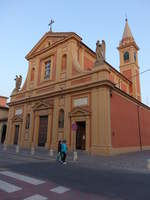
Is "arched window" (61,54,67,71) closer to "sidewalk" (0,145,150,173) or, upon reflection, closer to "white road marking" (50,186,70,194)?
"sidewalk" (0,145,150,173)

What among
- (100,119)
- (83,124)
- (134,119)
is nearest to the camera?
(100,119)

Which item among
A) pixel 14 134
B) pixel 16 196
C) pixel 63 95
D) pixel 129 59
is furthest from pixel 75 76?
pixel 129 59

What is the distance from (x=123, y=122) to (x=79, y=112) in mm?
4698

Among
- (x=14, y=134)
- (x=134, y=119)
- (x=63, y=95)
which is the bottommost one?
(x=14, y=134)

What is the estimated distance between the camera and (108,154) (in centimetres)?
1312

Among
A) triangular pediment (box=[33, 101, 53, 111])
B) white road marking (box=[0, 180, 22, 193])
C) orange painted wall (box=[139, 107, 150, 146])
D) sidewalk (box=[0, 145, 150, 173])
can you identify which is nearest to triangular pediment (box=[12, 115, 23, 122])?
triangular pediment (box=[33, 101, 53, 111])

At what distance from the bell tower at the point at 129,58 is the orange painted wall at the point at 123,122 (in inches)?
461

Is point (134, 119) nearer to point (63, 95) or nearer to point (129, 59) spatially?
point (63, 95)

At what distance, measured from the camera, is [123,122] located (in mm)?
16812

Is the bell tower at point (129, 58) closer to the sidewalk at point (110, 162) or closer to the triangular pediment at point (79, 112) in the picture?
the triangular pediment at point (79, 112)

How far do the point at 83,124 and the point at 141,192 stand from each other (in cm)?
1170

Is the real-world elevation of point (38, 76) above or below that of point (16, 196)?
above

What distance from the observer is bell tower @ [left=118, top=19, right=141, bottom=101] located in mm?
31441

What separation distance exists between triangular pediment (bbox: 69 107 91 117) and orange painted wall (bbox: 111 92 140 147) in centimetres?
234
